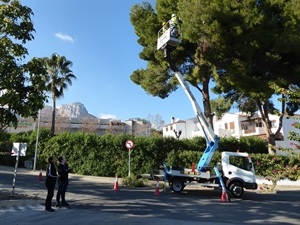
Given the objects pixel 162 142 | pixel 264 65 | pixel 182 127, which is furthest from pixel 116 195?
pixel 182 127

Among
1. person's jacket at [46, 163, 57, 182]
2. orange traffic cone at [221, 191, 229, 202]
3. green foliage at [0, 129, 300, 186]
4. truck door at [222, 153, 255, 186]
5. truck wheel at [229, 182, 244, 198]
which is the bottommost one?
orange traffic cone at [221, 191, 229, 202]

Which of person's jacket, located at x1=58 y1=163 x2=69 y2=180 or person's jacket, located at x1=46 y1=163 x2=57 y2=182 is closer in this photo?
person's jacket, located at x1=46 y1=163 x2=57 y2=182

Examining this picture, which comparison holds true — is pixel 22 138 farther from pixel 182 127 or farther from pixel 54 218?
pixel 182 127

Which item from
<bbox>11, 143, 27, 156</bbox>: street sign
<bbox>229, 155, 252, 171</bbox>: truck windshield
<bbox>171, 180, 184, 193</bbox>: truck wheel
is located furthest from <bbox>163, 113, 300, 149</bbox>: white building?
<bbox>11, 143, 27, 156</bbox>: street sign

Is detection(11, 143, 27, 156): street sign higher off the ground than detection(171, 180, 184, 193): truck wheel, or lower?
higher

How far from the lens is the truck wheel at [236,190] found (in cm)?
1556

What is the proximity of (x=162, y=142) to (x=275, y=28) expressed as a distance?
11338 millimetres

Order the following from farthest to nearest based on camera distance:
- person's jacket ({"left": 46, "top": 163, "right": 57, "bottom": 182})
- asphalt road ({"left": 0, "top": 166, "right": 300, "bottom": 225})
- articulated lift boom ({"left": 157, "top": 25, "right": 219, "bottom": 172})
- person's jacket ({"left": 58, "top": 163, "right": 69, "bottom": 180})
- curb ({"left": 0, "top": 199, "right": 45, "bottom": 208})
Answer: articulated lift boom ({"left": 157, "top": 25, "right": 219, "bottom": 172}) → person's jacket ({"left": 58, "top": 163, "right": 69, "bottom": 180}) → curb ({"left": 0, "top": 199, "right": 45, "bottom": 208}) → person's jacket ({"left": 46, "top": 163, "right": 57, "bottom": 182}) → asphalt road ({"left": 0, "top": 166, "right": 300, "bottom": 225})

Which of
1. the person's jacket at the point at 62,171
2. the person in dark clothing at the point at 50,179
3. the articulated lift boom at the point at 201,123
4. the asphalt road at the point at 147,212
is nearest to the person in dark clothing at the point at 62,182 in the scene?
the person's jacket at the point at 62,171

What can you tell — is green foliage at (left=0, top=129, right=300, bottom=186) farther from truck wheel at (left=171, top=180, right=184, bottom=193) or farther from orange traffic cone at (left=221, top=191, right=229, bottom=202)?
orange traffic cone at (left=221, top=191, right=229, bottom=202)

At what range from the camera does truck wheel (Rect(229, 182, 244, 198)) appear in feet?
51.1

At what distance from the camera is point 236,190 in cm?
1562

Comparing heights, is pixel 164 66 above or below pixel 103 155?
above

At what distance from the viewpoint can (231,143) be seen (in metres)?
27.2
